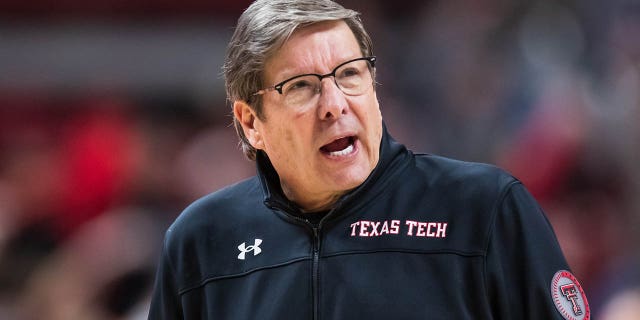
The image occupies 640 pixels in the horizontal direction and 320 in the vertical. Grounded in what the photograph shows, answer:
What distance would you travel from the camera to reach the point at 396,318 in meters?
2.26

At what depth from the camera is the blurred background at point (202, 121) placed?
16.6 feet

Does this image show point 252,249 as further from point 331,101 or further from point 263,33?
point 263,33

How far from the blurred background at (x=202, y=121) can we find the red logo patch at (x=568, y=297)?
2.48m

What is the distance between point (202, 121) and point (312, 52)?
12.1 ft

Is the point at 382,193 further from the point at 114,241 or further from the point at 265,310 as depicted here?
the point at 114,241

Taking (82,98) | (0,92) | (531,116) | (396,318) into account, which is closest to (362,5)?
(531,116)

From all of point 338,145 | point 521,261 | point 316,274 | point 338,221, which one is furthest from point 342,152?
point 521,261

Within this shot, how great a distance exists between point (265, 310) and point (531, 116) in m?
3.08

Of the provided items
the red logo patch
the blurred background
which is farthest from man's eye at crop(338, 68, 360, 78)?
the blurred background

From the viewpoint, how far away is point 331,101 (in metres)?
2.38

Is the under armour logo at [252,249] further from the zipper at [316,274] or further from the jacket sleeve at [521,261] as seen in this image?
the jacket sleeve at [521,261]

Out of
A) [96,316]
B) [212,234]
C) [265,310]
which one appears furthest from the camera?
[96,316]

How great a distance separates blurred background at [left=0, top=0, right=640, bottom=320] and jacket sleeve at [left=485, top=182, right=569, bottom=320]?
2.54 metres

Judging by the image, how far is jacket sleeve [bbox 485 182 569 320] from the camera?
221 cm
